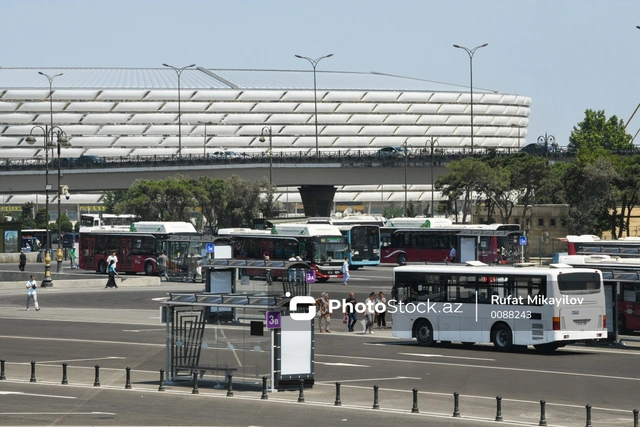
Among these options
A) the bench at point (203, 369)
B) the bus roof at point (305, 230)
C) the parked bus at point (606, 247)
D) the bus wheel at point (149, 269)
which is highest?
the bus roof at point (305, 230)

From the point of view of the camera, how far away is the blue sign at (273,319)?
2350 cm

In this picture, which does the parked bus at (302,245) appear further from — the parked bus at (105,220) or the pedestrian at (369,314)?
the parked bus at (105,220)

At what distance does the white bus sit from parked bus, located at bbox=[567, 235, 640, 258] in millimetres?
16847

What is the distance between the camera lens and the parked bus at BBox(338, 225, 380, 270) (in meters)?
76.1

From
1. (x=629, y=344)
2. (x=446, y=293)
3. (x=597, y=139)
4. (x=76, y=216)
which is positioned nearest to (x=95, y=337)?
(x=446, y=293)

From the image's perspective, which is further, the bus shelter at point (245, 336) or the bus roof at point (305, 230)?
the bus roof at point (305, 230)

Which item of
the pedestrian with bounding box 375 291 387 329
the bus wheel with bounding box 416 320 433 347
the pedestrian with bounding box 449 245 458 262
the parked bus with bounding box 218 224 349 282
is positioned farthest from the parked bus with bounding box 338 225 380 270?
the bus wheel with bounding box 416 320 433 347

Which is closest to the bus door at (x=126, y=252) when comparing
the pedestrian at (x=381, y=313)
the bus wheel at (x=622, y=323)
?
the pedestrian at (x=381, y=313)

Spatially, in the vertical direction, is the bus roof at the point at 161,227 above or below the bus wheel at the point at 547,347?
above

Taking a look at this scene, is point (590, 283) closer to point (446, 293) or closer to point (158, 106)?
point (446, 293)

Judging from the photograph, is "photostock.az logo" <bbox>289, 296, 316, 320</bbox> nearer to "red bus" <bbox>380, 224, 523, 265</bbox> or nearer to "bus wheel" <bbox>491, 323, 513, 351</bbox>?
"bus wheel" <bbox>491, 323, 513, 351</bbox>

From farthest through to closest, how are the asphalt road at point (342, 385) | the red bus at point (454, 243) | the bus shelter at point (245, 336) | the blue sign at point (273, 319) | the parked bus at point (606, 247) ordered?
the red bus at point (454, 243)
the parked bus at point (606, 247)
the bus shelter at point (245, 336)
the blue sign at point (273, 319)
the asphalt road at point (342, 385)

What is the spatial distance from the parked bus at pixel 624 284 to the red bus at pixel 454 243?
1304 inches

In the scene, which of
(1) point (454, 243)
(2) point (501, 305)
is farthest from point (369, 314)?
(1) point (454, 243)
